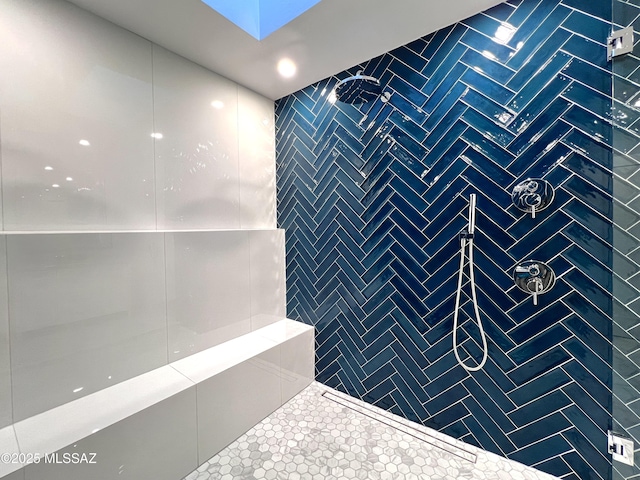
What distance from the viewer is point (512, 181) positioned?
4.79 feet

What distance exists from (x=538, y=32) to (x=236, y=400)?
271cm

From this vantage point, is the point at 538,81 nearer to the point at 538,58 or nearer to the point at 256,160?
the point at 538,58

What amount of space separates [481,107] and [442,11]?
22.9 inches

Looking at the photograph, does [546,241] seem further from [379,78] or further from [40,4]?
[40,4]

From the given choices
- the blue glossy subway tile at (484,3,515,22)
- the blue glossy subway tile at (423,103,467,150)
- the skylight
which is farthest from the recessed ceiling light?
the blue glossy subway tile at (484,3,515,22)

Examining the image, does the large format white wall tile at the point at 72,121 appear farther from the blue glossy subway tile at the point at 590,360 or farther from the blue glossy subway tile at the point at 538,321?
the blue glossy subway tile at the point at 590,360

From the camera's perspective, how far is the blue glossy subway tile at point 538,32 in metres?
1.33

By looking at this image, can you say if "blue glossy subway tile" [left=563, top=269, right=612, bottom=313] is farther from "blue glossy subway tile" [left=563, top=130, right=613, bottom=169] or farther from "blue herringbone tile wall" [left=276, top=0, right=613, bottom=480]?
"blue glossy subway tile" [left=563, top=130, right=613, bottom=169]

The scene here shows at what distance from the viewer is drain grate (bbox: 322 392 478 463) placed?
1.59m

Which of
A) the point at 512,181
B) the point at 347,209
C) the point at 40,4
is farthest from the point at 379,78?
the point at 40,4

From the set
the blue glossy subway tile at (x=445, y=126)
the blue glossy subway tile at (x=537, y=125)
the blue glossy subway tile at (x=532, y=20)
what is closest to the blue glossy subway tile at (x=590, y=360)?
the blue glossy subway tile at (x=537, y=125)

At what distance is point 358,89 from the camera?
5.64 ft

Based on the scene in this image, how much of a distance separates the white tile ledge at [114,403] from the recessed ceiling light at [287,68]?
6.84 feet

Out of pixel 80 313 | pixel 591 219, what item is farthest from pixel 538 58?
pixel 80 313
